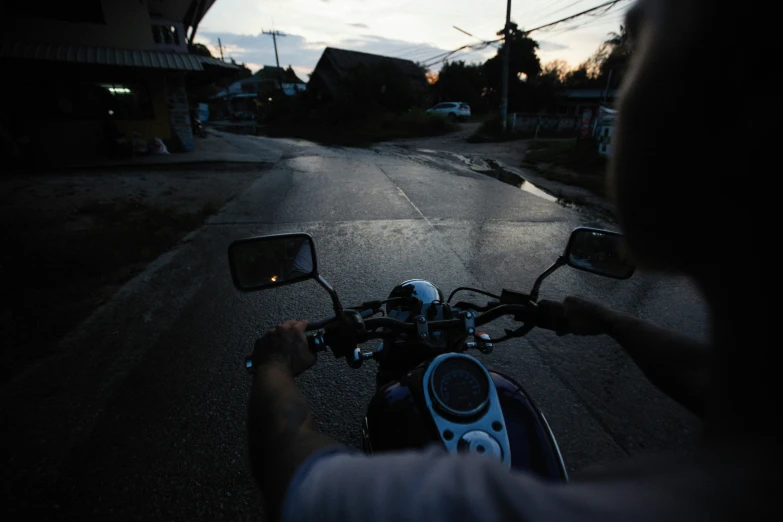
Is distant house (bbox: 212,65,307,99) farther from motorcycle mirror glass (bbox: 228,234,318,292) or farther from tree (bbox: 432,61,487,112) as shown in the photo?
motorcycle mirror glass (bbox: 228,234,318,292)

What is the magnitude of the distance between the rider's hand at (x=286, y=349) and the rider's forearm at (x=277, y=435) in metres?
0.07

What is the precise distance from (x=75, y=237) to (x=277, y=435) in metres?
5.18

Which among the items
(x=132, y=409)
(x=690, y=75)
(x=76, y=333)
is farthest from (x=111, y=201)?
(x=690, y=75)

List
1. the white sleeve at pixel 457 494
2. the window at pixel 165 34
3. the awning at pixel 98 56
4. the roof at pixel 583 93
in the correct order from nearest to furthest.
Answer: the white sleeve at pixel 457 494 → the awning at pixel 98 56 → the window at pixel 165 34 → the roof at pixel 583 93

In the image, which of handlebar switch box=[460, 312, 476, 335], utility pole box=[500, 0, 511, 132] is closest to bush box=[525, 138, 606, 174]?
utility pole box=[500, 0, 511, 132]

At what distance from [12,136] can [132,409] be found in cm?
1220

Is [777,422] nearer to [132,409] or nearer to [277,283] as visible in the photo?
[277,283]

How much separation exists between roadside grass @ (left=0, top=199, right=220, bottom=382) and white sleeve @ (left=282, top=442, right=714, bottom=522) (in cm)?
288

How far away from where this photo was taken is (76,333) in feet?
9.14

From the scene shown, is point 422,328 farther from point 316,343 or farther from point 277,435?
point 277,435

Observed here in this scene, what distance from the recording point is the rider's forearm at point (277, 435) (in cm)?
74


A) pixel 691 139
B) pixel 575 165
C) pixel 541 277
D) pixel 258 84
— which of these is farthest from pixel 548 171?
pixel 258 84

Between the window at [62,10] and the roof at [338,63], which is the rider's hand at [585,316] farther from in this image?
the roof at [338,63]

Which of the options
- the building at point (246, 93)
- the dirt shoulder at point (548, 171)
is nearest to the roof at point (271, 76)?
the building at point (246, 93)
